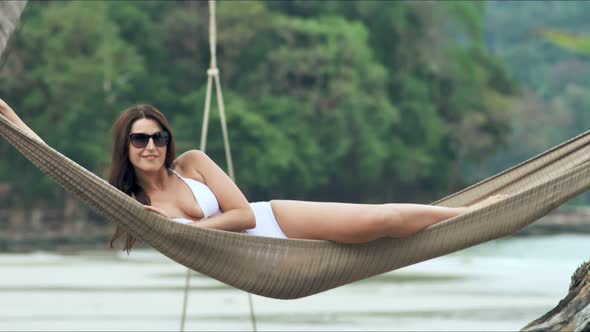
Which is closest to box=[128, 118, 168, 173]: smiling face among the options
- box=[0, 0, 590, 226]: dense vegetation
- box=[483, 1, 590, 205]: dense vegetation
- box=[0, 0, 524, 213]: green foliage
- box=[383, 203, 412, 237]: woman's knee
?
box=[383, 203, 412, 237]: woman's knee

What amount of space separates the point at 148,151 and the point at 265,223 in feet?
1.13

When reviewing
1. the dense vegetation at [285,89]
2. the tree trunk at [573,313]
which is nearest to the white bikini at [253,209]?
the tree trunk at [573,313]

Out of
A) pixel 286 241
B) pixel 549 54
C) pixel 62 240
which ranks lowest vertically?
pixel 286 241

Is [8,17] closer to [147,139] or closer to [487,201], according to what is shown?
[147,139]

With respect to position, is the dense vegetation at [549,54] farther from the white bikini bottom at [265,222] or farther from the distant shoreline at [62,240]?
the white bikini bottom at [265,222]

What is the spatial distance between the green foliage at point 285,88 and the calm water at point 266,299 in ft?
27.8

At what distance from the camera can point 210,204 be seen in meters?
3.37

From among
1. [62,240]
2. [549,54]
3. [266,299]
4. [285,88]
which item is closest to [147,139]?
[266,299]

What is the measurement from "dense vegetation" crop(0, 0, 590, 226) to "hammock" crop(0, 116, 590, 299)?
19463mm

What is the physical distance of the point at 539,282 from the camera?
1288 centimetres

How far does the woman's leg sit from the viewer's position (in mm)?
3244

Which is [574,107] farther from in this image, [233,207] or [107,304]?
[233,207]

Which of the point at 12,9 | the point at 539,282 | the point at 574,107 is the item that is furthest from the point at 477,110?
the point at 12,9

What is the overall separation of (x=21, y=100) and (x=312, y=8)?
7744mm
